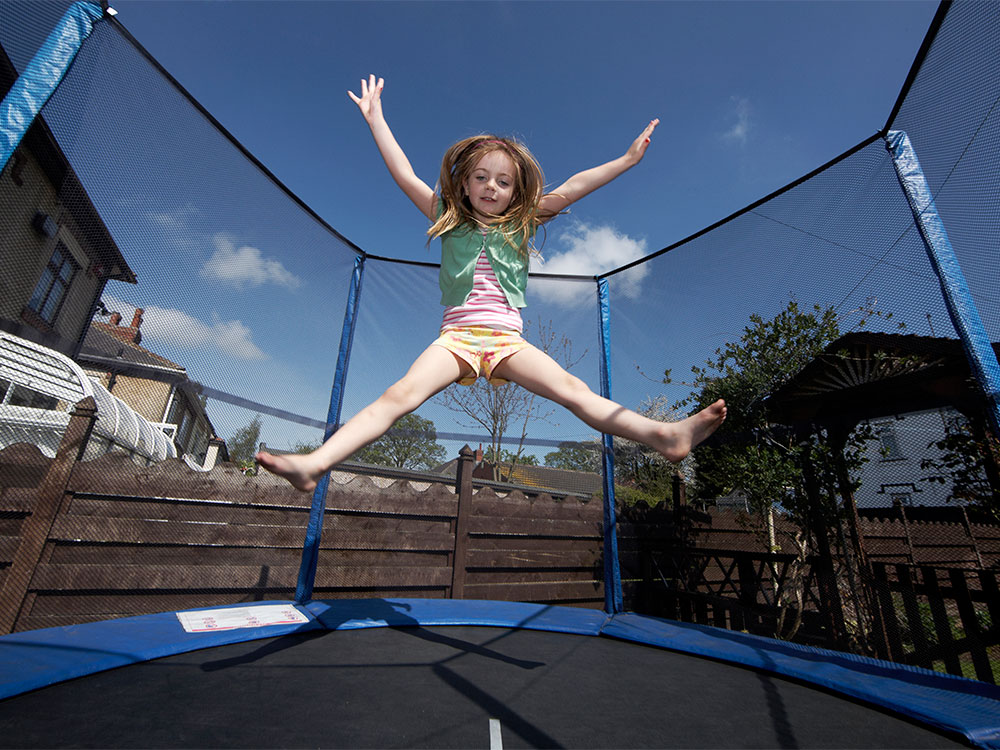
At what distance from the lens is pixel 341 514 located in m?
2.69

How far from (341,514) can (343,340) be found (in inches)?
39.3

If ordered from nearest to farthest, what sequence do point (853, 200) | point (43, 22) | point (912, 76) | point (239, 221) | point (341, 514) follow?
point (43, 22) → point (912, 76) → point (853, 200) → point (239, 221) → point (341, 514)

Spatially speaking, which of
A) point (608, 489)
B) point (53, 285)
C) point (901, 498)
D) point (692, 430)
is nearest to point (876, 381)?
point (901, 498)

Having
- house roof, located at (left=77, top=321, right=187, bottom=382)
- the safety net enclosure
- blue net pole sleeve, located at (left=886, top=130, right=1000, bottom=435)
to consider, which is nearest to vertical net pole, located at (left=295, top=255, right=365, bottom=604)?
the safety net enclosure

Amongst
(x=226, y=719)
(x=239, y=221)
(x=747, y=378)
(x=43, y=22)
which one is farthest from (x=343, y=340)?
(x=747, y=378)

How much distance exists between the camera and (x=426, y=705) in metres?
1.01

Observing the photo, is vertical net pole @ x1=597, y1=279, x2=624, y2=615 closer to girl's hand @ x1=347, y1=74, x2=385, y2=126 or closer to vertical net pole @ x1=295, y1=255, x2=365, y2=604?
vertical net pole @ x1=295, y1=255, x2=365, y2=604

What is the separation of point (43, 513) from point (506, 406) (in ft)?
8.01

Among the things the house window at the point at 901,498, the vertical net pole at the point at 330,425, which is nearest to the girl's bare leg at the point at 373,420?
the vertical net pole at the point at 330,425

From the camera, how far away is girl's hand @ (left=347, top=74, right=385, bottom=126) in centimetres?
137

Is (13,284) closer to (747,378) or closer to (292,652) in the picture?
(292,652)

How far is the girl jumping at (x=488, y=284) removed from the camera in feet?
3.22

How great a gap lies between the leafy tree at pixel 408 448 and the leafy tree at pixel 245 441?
0.66 meters

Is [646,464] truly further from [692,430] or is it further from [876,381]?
[692,430]
